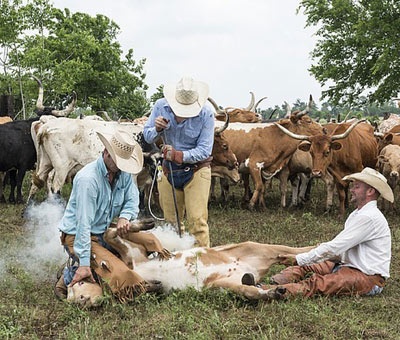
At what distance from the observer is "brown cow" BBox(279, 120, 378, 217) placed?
1066 cm

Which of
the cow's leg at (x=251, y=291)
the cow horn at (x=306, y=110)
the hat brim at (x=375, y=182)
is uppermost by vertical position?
the cow horn at (x=306, y=110)

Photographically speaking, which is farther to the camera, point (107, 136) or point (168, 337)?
point (107, 136)

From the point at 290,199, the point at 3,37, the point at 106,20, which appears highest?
the point at 106,20

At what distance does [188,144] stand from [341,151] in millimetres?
5432

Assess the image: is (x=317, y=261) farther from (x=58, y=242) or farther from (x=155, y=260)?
(x=58, y=242)

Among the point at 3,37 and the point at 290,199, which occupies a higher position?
the point at 3,37

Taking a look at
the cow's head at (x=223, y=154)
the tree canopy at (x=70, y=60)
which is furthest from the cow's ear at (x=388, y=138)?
the tree canopy at (x=70, y=60)

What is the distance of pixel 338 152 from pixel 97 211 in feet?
22.1

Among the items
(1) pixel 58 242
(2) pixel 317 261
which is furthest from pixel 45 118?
(2) pixel 317 261

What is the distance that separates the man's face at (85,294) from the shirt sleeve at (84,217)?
19 cm

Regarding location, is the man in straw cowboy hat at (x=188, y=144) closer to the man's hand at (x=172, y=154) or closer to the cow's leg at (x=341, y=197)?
the man's hand at (x=172, y=154)

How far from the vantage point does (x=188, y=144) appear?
6520 mm

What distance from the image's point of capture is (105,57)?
39.3 meters

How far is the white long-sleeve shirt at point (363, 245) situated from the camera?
18.1ft
